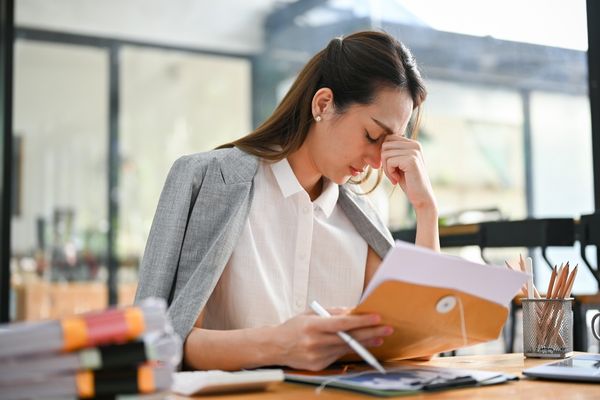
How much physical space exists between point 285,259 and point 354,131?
1.00 feet

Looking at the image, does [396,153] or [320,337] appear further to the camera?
[396,153]

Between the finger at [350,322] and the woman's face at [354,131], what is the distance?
61 centimetres

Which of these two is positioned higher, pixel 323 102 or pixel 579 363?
pixel 323 102

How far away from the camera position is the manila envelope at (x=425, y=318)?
104 centimetres

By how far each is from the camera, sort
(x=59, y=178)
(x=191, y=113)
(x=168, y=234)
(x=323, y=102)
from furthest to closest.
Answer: (x=191, y=113)
(x=59, y=178)
(x=323, y=102)
(x=168, y=234)

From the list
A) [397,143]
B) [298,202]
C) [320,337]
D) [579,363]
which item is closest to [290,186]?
[298,202]

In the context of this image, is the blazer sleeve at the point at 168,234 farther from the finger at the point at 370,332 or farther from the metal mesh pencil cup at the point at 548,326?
the metal mesh pencil cup at the point at 548,326

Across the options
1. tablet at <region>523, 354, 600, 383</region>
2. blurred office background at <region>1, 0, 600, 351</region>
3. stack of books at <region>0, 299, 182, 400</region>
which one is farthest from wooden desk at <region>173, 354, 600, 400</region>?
blurred office background at <region>1, 0, 600, 351</region>

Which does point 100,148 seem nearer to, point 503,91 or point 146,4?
point 146,4

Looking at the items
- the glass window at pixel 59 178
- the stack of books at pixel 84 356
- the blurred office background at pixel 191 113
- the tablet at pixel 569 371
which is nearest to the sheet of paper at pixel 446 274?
the tablet at pixel 569 371

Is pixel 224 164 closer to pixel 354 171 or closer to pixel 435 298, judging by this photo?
pixel 354 171

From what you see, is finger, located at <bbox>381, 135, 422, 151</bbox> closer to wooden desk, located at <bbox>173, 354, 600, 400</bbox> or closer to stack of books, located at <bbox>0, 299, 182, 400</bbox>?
wooden desk, located at <bbox>173, 354, 600, 400</bbox>

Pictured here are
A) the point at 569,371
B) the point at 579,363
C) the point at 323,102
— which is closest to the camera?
the point at 569,371

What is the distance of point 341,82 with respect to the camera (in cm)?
165
